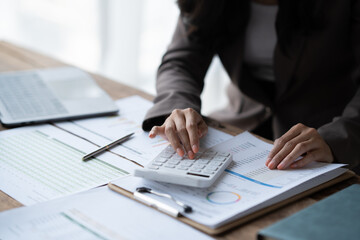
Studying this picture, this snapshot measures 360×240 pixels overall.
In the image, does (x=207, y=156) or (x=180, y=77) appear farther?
(x=180, y=77)

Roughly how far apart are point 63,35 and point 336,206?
6.59ft

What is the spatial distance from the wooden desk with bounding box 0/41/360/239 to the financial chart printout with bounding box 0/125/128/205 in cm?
4

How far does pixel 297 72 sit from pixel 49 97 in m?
0.68

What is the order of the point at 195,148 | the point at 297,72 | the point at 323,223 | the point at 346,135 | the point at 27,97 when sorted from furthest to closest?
the point at 297,72, the point at 27,97, the point at 346,135, the point at 195,148, the point at 323,223

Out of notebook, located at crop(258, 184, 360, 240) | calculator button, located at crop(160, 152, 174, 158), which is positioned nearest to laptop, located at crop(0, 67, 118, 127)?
calculator button, located at crop(160, 152, 174, 158)

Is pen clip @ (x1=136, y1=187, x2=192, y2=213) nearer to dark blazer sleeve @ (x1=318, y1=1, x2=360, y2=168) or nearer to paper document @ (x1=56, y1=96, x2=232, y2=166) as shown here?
paper document @ (x1=56, y1=96, x2=232, y2=166)

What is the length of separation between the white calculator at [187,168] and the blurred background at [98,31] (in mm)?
1351

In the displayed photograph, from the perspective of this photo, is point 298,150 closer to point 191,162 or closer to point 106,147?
point 191,162

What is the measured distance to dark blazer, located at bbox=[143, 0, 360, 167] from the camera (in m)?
1.25

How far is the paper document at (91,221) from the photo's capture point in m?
0.67

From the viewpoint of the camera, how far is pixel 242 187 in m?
0.79

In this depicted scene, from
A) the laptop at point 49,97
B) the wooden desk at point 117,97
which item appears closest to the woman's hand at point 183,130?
the wooden desk at point 117,97

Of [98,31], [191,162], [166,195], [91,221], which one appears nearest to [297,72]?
[191,162]

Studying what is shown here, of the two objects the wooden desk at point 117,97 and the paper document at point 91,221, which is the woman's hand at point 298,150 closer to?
the wooden desk at point 117,97
